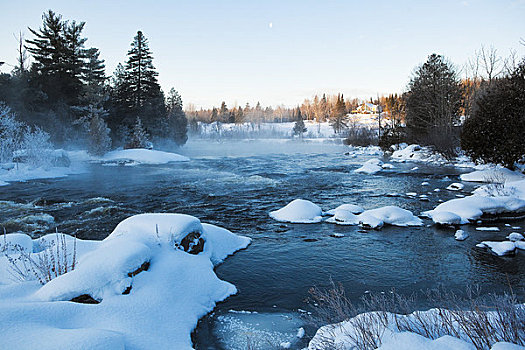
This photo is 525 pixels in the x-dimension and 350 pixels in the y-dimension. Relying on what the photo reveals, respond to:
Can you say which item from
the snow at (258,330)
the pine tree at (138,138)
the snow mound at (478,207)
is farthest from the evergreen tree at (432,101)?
the pine tree at (138,138)

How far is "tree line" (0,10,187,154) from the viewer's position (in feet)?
106

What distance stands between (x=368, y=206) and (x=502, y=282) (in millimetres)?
6394

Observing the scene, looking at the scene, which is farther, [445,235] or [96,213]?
[96,213]

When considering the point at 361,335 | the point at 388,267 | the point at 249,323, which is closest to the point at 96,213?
the point at 249,323

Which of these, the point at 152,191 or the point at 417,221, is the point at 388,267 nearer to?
the point at 417,221

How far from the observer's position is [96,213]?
38.2 ft

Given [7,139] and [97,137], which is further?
[97,137]

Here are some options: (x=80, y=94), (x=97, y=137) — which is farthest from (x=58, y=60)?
(x=97, y=137)

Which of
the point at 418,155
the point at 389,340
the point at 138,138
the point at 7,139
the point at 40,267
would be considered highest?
the point at 138,138

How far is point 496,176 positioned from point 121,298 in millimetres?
17204

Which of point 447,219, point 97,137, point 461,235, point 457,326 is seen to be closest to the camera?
point 457,326

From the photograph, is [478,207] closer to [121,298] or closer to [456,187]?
[456,187]

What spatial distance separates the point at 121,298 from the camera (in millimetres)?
4582

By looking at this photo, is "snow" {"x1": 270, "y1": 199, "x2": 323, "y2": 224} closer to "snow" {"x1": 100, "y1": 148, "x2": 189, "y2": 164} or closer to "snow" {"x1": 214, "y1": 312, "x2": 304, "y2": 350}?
"snow" {"x1": 214, "y1": 312, "x2": 304, "y2": 350}
